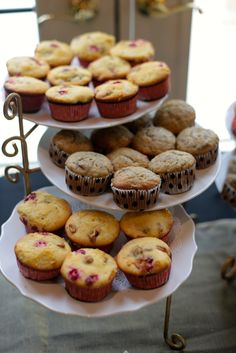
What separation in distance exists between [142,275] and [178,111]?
0.61 metres

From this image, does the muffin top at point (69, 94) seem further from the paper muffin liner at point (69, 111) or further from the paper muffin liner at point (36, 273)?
the paper muffin liner at point (36, 273)

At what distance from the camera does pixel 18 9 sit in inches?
88.7

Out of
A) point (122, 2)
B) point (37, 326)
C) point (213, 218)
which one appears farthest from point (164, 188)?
point (122, 2)

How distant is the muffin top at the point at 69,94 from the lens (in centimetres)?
139

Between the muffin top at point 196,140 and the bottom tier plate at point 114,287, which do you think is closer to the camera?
the bottom tier plate at point 114,287

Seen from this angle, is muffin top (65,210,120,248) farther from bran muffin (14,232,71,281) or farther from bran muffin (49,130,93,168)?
bran muffin (49,130,93,168)

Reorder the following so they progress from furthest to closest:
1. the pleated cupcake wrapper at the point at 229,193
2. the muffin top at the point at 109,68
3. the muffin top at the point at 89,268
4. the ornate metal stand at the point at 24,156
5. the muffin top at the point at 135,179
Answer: the pleated cupcake wrapper at the point at 229,193
the muffin top at the point at 109,68
the ornate metal stand at the point at 24,156
the muffin top at the point at 135,179
the muffin top at the point at 89,268

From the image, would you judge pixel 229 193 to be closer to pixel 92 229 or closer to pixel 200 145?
pixel 200 145

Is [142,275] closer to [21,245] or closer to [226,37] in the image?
[21,245]

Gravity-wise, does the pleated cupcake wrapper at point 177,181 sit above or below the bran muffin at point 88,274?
above

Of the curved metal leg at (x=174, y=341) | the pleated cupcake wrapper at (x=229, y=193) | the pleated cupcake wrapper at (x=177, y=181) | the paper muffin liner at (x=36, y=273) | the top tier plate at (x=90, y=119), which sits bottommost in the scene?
the curved metal leg at (x=174, y=341)

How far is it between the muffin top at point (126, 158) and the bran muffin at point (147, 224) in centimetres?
14

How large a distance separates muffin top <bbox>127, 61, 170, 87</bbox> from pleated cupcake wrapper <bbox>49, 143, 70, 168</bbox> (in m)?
0.31

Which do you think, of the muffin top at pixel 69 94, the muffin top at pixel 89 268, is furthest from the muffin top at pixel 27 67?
the muffin top at pixel 89 268
